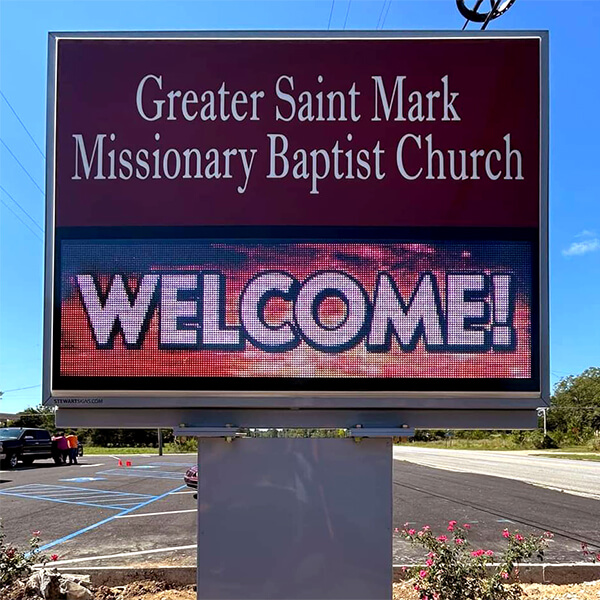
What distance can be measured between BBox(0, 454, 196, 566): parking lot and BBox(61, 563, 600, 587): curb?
94cm

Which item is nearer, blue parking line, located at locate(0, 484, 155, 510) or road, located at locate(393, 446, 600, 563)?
road, located at locate(393, 446, 600, 563)

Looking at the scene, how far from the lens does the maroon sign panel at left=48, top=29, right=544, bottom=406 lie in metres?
3.49

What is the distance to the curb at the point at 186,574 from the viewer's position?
5.80 m

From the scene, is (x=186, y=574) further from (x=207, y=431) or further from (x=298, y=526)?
(x=207, y=431)

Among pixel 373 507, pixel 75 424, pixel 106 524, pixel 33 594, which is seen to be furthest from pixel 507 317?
pixel 106 524

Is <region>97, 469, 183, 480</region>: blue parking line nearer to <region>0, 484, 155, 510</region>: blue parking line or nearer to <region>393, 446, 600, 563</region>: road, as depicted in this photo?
<region>0, 484, 155, 510</region>: blue parking line

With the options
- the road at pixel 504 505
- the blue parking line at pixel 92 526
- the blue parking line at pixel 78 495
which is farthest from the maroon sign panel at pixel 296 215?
the blue parking line at pixel 78 495

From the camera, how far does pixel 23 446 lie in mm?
23562

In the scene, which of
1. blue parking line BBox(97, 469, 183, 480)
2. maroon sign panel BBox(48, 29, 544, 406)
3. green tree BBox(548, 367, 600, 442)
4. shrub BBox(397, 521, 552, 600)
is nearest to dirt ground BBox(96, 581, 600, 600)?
shrub BBox(397, 521, 552, 600)

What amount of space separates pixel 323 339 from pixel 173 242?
3.44ft

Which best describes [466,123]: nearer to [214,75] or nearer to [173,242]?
[214,75]

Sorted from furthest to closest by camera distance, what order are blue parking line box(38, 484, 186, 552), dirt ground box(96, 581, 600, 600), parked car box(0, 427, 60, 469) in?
parked car box(0, 427, 60, 469), blue parking line box(38, 484, 186, 552), dirt ground box(96, 581, 600, 600)

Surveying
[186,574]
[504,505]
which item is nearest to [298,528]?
[186,574]

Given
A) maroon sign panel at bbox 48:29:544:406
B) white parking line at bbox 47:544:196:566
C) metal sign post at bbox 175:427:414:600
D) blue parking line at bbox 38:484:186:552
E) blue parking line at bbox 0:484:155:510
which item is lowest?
blue parking line at bbox 0:484:155:510
